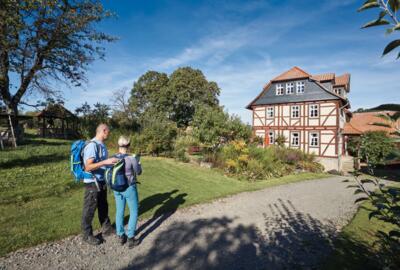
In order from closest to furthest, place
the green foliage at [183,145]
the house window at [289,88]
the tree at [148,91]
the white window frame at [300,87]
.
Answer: the green foliage at [183,145], the white window frame at [300,87], the house window at [289,88], the tree at [148,91]

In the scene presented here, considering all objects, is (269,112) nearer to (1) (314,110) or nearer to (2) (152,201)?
(1) (314,110)

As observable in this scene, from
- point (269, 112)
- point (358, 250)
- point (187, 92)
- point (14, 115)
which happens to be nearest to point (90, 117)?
point (14, 115)

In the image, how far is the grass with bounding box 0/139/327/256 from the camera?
13.6 ft

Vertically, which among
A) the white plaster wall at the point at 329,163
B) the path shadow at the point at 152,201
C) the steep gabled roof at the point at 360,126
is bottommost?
the white plaster wall at the point at 329,163

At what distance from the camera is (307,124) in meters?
20.7

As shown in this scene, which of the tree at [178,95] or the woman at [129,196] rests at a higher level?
the tree at [178,95]

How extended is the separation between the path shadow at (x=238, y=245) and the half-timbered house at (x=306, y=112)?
592 inches

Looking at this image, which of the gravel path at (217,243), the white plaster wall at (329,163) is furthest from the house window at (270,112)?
the gravel path at (217,243)

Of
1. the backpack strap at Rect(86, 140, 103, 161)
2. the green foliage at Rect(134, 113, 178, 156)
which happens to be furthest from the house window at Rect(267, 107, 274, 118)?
the backpack strap at Rect(86, 140, 103, 161)

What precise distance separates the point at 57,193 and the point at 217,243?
4987 mm

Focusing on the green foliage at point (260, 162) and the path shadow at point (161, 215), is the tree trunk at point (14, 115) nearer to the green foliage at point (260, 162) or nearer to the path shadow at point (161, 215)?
the green foliage at point (260, 162)

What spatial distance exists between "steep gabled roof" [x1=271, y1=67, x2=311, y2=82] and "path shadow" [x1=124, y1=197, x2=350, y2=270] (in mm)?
18614

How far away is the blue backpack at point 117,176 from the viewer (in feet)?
11.5

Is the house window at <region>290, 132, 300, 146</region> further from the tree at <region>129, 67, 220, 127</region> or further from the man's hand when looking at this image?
the man's hand
